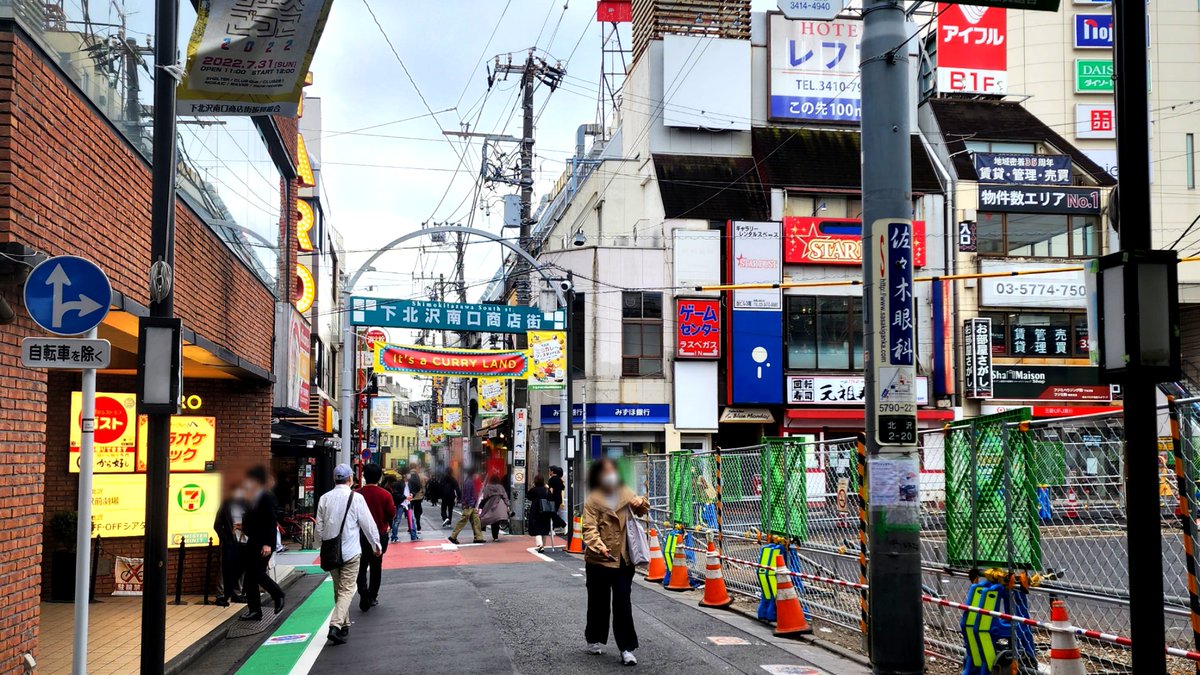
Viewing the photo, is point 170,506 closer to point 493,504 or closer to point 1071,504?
point 1071,504

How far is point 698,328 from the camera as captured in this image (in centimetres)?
3438

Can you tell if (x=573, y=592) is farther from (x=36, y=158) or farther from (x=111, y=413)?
(x=36, y=158)

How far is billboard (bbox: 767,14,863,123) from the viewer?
119 feet

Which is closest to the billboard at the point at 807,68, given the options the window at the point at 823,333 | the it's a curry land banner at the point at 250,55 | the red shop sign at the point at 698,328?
the window at the point at 823,333

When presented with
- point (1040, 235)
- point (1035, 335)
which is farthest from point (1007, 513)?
point (1040, 235)

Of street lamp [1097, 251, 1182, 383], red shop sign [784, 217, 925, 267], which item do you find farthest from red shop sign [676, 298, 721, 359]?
street lamp [1097, 251, 1182, 383]

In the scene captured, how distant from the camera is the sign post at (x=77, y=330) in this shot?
6.85m

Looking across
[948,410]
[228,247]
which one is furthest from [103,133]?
→ [948,410]

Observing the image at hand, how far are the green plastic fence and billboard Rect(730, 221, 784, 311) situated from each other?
1012 inches

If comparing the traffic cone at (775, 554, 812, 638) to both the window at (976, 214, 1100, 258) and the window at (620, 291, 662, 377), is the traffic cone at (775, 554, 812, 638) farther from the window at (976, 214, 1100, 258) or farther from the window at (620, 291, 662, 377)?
the window at (976, 214, 1100, 258)

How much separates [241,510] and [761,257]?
932 inches

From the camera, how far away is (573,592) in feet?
48.7

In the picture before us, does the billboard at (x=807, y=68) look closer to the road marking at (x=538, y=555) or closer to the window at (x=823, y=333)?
the window at (x=823, y=333)

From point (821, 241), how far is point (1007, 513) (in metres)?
27.8
